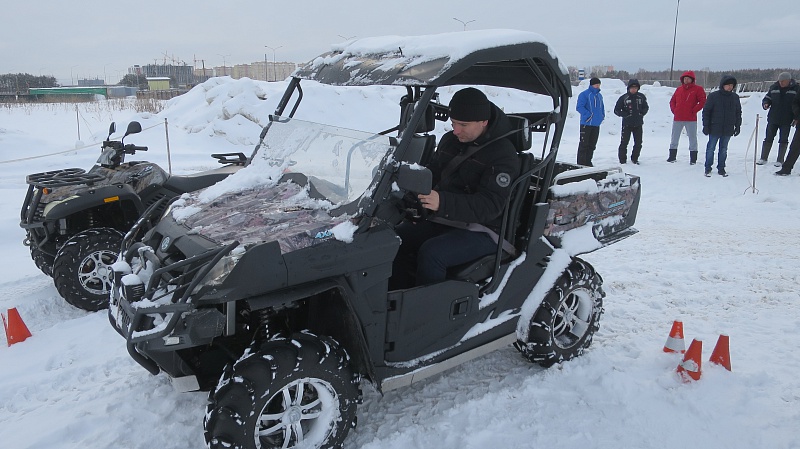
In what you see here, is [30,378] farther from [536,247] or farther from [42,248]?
[536,247]

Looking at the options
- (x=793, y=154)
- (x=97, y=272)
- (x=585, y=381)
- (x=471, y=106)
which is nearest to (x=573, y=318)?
(x=585, y=381)

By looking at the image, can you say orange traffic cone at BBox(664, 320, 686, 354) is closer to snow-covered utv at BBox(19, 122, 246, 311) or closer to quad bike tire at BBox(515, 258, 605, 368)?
quad bike tire at BBox(515, 258, 605, 368)

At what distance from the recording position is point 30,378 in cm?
385

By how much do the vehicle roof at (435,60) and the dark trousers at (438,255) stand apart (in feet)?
3.16

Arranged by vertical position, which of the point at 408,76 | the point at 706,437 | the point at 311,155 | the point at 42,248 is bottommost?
the point at 706,437

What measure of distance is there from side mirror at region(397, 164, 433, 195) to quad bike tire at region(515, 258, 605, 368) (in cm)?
151

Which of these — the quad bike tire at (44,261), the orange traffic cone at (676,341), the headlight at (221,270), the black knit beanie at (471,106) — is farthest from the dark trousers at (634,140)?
the headlight at (221,270)

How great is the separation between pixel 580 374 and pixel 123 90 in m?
55.9

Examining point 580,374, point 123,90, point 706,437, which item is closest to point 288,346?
point 580,374

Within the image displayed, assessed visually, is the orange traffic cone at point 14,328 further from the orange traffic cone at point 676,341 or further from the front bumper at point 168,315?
the orange traffic cone at point 676,341

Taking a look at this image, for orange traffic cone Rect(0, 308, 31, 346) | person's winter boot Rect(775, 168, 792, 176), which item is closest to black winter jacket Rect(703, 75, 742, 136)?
person's winter boot Rect(775, 168, 792, 176)

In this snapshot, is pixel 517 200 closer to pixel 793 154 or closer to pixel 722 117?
pixel 722 117

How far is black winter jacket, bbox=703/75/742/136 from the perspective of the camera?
1045cm

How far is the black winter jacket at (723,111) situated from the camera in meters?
10.5
